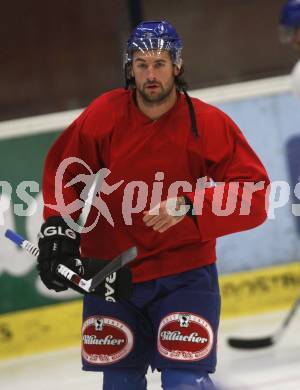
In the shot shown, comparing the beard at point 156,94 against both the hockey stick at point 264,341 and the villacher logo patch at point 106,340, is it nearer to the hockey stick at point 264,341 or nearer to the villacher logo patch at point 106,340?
the villacher logo patch at point 106,340

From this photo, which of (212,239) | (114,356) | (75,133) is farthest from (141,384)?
(75,133)

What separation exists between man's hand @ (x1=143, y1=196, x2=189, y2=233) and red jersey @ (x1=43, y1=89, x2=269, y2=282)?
11 centimetres

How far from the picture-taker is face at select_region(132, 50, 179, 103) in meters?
Result: 2.51

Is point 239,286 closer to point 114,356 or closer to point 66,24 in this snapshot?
point 66,24

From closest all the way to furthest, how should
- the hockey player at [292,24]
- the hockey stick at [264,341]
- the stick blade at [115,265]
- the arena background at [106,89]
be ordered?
the stick blade at [115,265]
the hockey player at [292,24]
the hockey stick at [264,341]
the arena background at [106,89]

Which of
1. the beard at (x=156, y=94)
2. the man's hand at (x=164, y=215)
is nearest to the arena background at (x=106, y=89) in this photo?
the beard at (x=156, y=94)

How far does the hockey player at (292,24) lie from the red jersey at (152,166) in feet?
3.06

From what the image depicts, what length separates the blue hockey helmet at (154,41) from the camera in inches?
100.0

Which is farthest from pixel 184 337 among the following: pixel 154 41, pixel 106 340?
pixel 154 41

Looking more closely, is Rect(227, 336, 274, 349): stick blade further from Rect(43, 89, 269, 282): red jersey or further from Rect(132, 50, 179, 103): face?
Rect(132, 50, 179, 103): face

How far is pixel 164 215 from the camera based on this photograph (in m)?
2.36

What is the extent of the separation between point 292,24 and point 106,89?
1.80m

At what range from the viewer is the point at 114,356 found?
2.56 metres

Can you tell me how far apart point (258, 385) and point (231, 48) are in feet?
7.16
